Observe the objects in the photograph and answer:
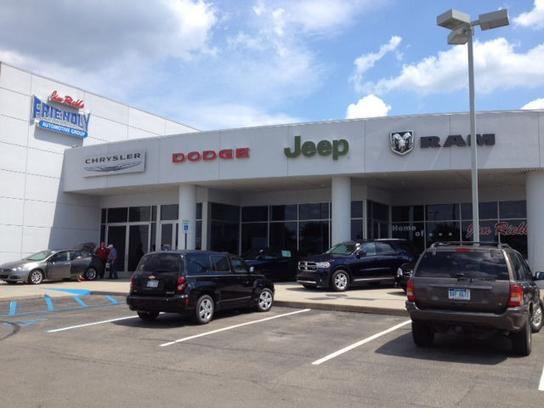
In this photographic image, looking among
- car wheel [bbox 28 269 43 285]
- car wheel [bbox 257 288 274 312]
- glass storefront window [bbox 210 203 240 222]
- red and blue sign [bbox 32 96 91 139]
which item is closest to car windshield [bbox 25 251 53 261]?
car wheel [bbox 28 269 43 285]

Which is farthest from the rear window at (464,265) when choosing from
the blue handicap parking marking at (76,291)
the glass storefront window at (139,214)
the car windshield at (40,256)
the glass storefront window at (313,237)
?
the glass storefront window at (139,214)

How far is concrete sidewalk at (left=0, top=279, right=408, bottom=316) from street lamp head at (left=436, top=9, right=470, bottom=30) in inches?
284

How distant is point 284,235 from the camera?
26.4 metres

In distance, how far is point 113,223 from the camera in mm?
29500

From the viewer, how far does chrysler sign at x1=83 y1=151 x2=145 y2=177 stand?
24844mm

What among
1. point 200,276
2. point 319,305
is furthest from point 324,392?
point 319,305

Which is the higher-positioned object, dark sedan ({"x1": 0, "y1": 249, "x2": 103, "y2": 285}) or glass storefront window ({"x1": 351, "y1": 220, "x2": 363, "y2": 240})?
glass storefront window ({"x1": 351, "y1": 220, "x2": 363, "y2": 240})

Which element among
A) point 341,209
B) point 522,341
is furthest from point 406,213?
point 522,341

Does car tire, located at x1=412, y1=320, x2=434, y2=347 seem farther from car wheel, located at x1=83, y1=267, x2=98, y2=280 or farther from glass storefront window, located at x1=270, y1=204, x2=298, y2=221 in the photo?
car wheel, located at x1=83, y1=267, x2=98, y2=280

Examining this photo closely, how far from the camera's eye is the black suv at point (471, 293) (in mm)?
8297

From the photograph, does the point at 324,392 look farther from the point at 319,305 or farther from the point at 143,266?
the point at 319,305

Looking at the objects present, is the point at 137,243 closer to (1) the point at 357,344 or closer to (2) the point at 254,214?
(2) the point at 254,214

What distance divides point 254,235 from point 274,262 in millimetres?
5102

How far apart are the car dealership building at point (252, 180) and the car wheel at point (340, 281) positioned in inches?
110
